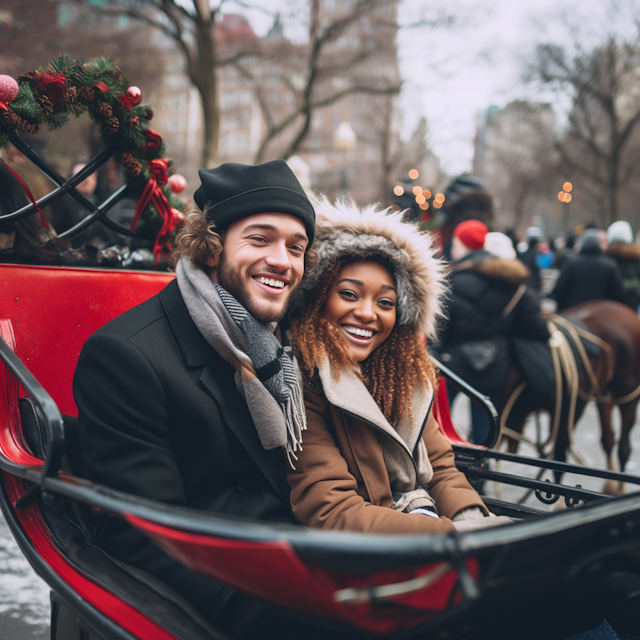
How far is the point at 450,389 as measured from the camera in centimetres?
516

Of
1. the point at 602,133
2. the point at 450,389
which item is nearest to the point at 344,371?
the point at 450,389

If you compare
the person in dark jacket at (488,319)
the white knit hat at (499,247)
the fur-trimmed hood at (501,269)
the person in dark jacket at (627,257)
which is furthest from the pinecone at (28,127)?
the person in dark jacket at (627,257)

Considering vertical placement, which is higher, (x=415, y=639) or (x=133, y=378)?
(x=133, y=378)

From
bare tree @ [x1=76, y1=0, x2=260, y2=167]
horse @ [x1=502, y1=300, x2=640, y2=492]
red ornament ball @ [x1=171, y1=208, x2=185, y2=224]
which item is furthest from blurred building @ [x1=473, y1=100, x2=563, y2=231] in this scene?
red ornament ball @ [x1=171, y1=208, x2=185, y2=224]

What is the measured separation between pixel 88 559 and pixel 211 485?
0.40 metres

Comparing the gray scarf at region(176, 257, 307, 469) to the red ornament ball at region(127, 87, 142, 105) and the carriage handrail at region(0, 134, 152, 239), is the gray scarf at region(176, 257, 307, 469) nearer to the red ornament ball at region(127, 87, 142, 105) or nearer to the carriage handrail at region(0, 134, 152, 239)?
the carriage handrail at region(0, 134, 152, 239)

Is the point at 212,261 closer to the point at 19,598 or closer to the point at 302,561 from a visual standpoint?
the point at 302,561

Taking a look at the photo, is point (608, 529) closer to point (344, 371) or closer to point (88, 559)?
point (344, 371)

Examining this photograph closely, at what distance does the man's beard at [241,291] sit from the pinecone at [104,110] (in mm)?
848

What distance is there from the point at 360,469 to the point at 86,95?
1743 millimetres

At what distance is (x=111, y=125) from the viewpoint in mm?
2395

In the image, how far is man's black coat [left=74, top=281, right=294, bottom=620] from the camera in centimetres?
159

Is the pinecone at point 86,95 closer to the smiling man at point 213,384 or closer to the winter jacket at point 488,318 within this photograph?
the smiling man at point 213,384

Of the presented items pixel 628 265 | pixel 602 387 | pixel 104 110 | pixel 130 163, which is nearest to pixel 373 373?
pixel 130 163
